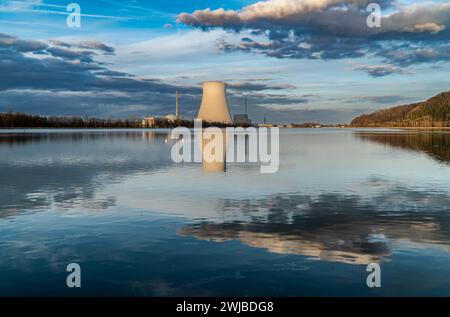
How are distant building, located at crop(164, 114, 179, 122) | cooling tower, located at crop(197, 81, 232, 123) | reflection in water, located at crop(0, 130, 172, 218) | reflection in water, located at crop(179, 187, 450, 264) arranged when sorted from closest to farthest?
1. reflection in water, located at crop(179, 187, 450, 264)
2. reflection in water, located at crop(0, 130, 172, 218)
3. cooling tower, located at crop(197, 81, 232, 123)
4. distant building, located at crop(164, 114, 179, 122)

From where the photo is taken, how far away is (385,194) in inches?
487

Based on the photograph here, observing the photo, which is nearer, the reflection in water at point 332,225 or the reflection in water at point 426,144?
the reflection in water at point 332,225

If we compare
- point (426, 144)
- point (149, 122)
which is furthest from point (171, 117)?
point (426, 144)

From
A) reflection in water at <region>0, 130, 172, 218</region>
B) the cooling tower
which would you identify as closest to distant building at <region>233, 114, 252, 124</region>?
the cooling tower

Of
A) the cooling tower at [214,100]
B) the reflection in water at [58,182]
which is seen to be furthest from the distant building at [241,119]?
the reflection in water at [58,182]

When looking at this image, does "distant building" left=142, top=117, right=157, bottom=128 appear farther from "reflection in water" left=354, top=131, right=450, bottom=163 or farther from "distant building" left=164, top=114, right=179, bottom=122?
"reflection in water" left=354, top=131, right=450, bottom=163

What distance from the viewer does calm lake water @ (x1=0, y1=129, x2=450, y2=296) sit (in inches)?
223

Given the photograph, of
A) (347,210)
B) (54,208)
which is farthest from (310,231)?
(54,208)

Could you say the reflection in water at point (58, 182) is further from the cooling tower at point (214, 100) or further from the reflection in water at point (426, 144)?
the cooling tower at point (214, 100)

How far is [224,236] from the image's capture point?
7855 mm

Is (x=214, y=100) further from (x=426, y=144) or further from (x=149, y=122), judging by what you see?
(x=149, y=122)

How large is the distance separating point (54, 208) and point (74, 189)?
3051mm

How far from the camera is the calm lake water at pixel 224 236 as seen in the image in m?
5.68
